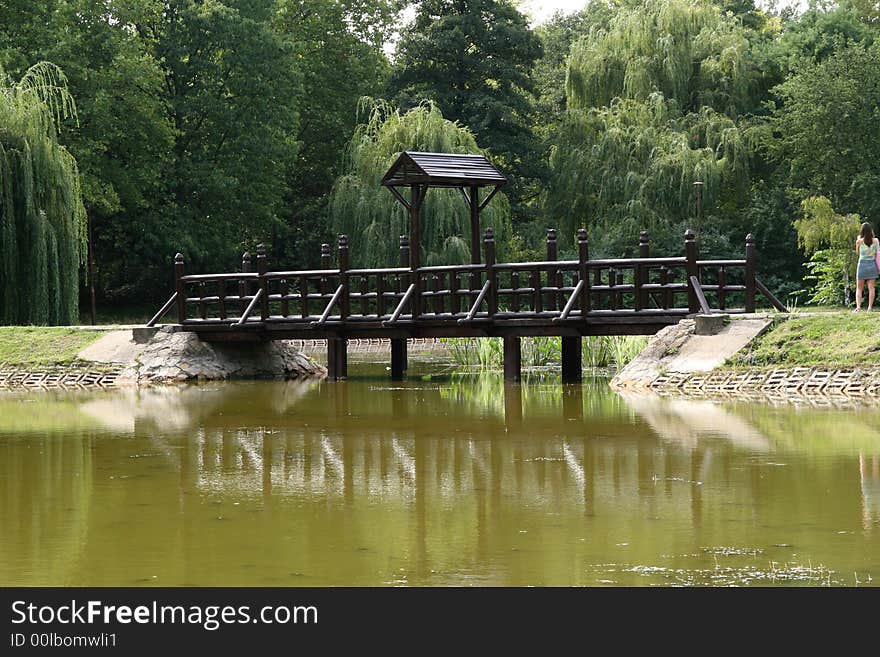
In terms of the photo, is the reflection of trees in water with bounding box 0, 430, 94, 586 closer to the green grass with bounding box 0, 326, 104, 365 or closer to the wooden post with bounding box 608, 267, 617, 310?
the wooden post with bounding box 608, 267, 617, 310

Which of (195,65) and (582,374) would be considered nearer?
(582,374)

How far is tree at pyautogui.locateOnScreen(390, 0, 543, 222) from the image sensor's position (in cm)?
4338

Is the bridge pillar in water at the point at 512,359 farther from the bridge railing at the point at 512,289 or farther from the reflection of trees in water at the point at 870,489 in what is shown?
the reflection of trees in water at the point at 870,489

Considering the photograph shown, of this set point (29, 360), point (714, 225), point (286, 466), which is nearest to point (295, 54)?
point (714, 225)

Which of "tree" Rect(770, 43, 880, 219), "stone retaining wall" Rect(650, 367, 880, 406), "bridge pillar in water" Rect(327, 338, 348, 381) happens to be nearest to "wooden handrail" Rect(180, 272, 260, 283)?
"bridge pillar in water" Rect(327, 338, 348, 381)

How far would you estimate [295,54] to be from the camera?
48.2 metres

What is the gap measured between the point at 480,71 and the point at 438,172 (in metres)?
23.2

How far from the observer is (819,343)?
55.6 ft

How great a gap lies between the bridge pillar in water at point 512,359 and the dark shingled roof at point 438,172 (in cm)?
256

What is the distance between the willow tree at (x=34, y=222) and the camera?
2533cm

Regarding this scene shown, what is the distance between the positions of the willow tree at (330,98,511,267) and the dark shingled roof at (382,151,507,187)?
32.4 ft
